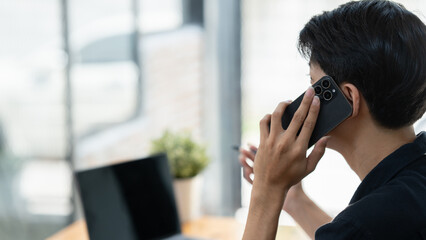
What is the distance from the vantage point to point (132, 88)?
2086mm

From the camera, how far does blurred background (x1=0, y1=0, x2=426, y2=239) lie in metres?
1.49

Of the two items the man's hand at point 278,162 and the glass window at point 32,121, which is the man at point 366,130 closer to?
the man's hand at point 278,162

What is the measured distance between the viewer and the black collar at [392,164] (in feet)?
3.09

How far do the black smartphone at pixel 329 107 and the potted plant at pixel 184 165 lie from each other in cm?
112

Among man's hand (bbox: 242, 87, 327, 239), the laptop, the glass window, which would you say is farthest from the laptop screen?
man's hand (bbox: 242, 87, 327, 239)

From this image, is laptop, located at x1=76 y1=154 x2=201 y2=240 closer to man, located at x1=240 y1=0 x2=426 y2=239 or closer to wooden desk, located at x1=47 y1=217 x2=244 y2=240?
wooden desk, located at x1=47 y1=217 x2=244 y2=240

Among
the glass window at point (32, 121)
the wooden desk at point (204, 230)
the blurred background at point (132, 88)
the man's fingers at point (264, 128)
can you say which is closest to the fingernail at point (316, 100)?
the man's fingers at point (264, 128)

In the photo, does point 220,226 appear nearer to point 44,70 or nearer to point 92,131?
point 92,131

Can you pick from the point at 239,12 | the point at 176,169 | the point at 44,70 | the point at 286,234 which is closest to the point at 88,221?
the point at 44,70

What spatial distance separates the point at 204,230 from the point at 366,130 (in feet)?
3.66

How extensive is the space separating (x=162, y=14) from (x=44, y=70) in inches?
34.5

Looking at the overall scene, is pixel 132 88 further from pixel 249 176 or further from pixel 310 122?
pixel 310 122

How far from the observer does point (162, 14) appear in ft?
7.64

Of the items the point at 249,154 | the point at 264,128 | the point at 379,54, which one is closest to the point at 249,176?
the point at 249,154
